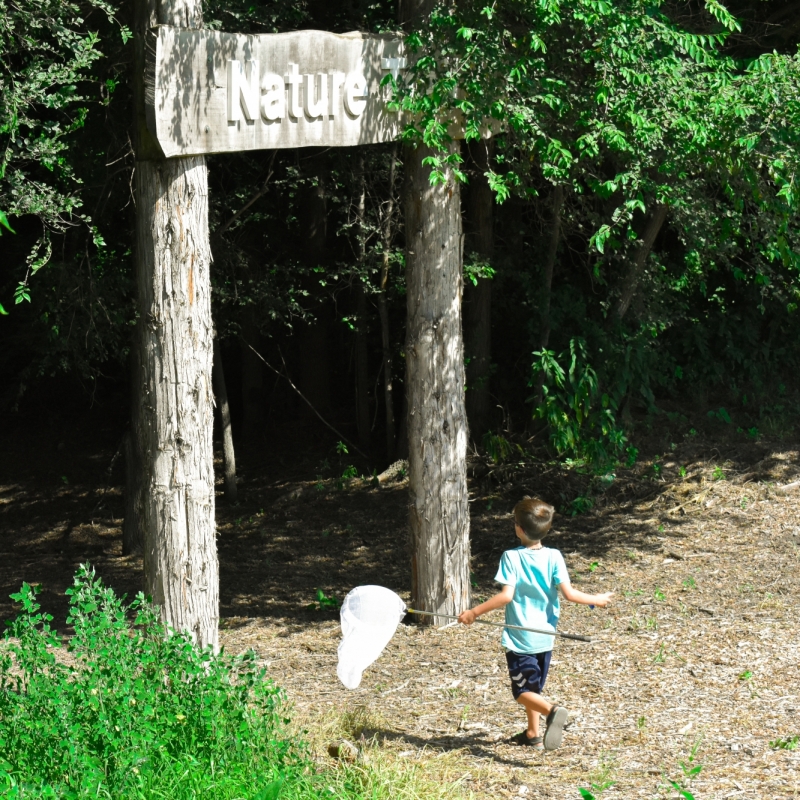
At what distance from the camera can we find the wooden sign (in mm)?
5391

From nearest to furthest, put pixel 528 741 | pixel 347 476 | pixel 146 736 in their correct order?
pixel 146 736
pixel 528 741
pixel 347 476

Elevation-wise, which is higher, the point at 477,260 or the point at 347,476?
the point at 477,260

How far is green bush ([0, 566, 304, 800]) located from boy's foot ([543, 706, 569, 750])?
117cm

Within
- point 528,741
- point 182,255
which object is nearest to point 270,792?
point 528,741

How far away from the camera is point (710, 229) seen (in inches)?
293

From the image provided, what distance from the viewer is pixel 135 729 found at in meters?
4.04

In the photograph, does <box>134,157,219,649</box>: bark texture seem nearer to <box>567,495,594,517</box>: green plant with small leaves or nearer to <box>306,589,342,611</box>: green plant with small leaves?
<box>306,589,342,611</box>: green plant with small leaves

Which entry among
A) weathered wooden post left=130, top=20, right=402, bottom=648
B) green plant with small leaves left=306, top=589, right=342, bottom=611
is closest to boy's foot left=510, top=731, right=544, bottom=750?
weathered wooden post left=130, top=20, right=402, bottom=648

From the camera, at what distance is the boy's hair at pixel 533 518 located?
480 cm

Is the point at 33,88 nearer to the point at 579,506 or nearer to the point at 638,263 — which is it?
the point at 579,506

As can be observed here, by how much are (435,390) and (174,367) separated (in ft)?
6.97

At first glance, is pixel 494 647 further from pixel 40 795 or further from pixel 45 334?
pixel 45 334

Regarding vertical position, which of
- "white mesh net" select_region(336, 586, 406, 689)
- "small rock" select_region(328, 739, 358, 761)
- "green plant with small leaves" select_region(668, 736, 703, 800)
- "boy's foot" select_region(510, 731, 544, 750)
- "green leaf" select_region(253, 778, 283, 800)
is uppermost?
"white mesh net" select_region(336, 586, 406, 689)

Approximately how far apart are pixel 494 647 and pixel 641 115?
3.55 meters
